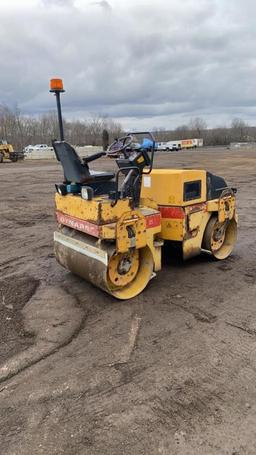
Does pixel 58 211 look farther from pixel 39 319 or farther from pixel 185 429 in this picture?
pixel 185 429

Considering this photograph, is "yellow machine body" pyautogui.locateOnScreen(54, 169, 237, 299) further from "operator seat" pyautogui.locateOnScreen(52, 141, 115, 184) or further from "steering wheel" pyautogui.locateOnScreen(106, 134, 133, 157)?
"steering wheel" pyautogui.locateOnScreen(106, 134, 133, 157)

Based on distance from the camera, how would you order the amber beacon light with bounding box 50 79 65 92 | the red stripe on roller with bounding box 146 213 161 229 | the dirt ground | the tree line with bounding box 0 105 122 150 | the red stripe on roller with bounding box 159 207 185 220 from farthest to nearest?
the tree line with bounding box 0 105 122 150 < the red stripe on roller with bounding box 159 207 185 220 < the red stripe on roller with bounding box 146 213 161 229 < the amber beacon light with bounding box 50 79 65 92 < the dirt ground

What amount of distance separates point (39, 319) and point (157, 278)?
5.26ft

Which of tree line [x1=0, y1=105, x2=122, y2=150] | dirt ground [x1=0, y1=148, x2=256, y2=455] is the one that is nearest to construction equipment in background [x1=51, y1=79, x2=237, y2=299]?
dirt ground [x1=0, y1=148, x2=256, y2=455]

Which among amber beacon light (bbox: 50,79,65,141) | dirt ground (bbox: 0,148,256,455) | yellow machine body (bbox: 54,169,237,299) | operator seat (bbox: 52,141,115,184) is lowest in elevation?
dirt ground (bbox: 0,148,256,455)

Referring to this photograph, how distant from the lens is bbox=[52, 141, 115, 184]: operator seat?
4016 mm

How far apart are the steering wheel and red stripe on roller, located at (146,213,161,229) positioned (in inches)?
31.6

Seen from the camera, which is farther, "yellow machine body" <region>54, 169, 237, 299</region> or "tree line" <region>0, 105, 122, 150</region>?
"tree line" <region>0, 105, 122, 150</region>

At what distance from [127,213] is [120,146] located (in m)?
0.90

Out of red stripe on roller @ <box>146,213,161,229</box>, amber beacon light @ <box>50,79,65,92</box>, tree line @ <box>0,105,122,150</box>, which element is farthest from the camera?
tree line @ <box>0,105,122,150</box>

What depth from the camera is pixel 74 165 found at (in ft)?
13.5

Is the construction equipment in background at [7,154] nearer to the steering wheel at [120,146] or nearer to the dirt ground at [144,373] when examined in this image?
the dirt ground at [144,373]

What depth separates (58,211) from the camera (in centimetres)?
471

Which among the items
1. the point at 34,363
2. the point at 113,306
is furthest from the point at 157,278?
the point at 34,363
